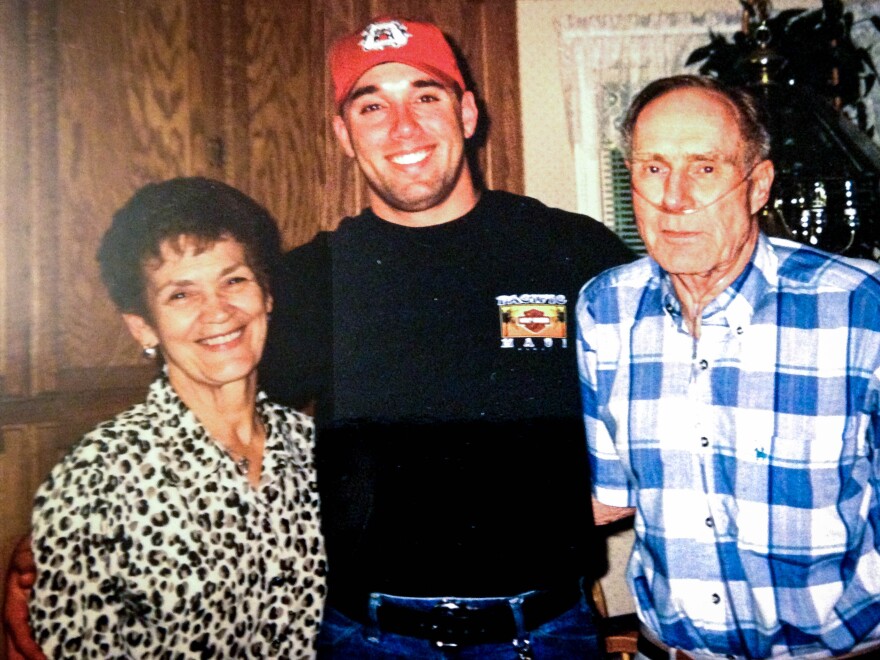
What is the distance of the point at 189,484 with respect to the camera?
40.6 inches

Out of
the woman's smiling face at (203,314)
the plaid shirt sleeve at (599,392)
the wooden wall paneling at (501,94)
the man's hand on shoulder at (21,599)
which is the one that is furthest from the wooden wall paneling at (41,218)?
the plaid shirt sleeve at (599,392)

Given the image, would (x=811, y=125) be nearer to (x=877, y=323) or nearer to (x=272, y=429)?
(x=877, y=323)

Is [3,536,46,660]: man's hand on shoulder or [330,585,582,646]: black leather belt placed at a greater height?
[3,536,46,660]: man's hand on shoulder

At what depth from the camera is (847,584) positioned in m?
1.01

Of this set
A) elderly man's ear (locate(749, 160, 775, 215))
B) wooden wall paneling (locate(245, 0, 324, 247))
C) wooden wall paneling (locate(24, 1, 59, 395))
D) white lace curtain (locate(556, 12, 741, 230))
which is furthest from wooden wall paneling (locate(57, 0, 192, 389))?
elderly man's ear (locate(749, 160, 775, 215))

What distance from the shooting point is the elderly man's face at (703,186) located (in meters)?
1.08

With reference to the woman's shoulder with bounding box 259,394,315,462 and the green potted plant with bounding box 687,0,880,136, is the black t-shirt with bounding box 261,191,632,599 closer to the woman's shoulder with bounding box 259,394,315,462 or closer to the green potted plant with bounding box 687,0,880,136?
the woman's shoulder with bounding box 259,394,315,462

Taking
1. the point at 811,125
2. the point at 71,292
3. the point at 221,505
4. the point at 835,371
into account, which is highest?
the point at 811,125

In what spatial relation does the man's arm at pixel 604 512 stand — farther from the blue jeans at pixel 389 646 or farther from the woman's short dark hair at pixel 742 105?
the woman's short dark hair at pixel 742 105

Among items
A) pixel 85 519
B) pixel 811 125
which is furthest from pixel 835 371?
pixel 85 519

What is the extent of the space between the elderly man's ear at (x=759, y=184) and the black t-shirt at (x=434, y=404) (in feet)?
1.12

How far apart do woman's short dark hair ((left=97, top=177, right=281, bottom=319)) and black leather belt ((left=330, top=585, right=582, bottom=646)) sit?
0.52 metres

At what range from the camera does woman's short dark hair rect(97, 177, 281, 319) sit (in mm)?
1026

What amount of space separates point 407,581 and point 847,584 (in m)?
0.63
